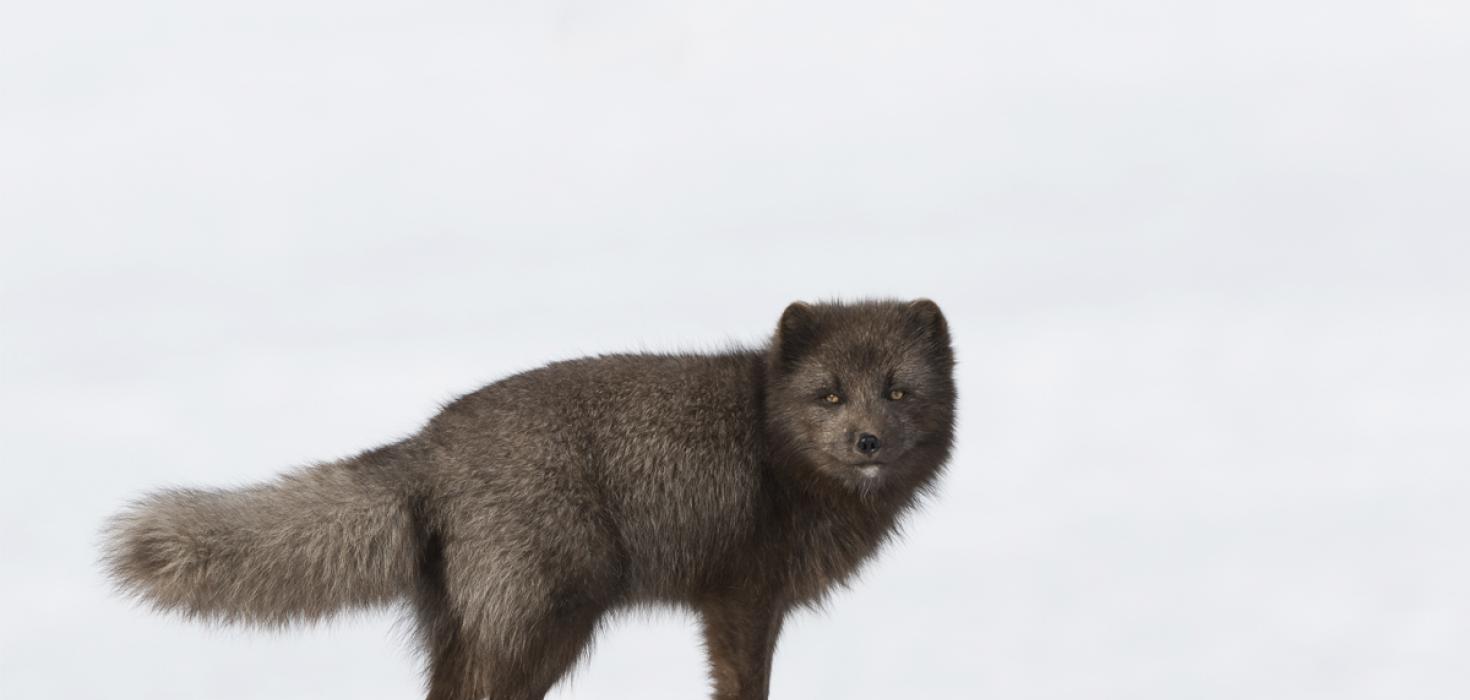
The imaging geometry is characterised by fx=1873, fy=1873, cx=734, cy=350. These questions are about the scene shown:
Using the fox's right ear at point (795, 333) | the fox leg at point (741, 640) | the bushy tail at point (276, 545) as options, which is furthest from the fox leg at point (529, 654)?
the fox's right ear at point (795, 333)

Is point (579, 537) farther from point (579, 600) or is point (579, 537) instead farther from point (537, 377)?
point (537, 377)

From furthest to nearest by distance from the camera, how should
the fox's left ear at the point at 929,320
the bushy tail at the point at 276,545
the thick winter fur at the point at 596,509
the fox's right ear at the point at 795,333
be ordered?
1. the fox's left ear at the point at 929,320
2. the fox's right ear at the point at 795,333
3. the thick winter fur at the point at 596,509
4. the bushy tail at the point at 276,545

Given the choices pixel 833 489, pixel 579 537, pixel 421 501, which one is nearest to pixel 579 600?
pixel 579 537

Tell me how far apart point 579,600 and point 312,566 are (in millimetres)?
1245

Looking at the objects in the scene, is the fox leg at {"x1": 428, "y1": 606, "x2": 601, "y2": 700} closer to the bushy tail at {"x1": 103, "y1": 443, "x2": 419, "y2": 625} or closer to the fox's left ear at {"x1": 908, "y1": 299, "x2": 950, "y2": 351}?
the bushy tail at {"x1": 103, "y1": 443, "x2": 419, "y2": 625}

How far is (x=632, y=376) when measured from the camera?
9.44m

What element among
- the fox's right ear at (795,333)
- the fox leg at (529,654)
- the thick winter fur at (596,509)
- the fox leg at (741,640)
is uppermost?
the fox's right ear at (795,333)

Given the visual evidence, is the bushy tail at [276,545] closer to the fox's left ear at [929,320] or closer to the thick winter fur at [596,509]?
the thick winter fur at [596,509]

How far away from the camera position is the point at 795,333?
960cm

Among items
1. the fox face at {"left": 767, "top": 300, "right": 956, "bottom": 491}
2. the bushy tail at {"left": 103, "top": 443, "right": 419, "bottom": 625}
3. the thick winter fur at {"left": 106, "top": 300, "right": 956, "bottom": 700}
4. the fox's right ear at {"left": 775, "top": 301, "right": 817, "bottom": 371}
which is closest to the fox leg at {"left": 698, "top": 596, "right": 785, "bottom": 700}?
the thick winter fur at {"left": 106, "top": 300, "right": 956, "bottom": 700}

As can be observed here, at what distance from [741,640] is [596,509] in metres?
1.11

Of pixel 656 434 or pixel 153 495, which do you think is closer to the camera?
pixel 153 495

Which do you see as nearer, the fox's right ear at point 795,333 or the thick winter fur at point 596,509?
the thick winter fur at point 596,509

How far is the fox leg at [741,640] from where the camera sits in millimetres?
9422
